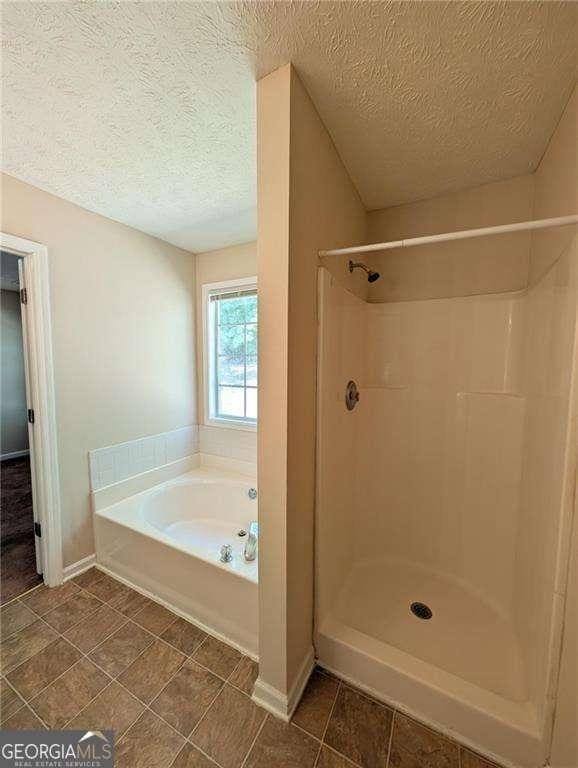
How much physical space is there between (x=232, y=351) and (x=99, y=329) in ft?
3.37

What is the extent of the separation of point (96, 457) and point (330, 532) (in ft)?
5.29

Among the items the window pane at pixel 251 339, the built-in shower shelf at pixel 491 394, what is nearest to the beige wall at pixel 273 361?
the built-in shower shelf at pixel 491 394

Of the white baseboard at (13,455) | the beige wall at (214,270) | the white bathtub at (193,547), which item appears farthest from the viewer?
the white baseboard at (13,455)

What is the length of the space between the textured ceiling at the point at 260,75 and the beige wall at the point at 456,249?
0.12 m

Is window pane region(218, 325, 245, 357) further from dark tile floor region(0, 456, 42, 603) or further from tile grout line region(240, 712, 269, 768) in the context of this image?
tile grout line region(240, 712, 269, 768)

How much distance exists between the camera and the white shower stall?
1.01m

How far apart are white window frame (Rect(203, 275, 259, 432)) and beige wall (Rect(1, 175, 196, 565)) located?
0.71 ft

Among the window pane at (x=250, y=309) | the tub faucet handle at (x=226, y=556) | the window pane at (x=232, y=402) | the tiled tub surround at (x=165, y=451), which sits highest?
the window pane at (x=250, y=309)

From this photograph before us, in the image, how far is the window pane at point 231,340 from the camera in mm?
2546

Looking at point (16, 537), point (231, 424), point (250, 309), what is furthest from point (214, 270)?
point (16, 537)

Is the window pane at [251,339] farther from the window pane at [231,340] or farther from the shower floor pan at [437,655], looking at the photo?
the shower floor pan at [437,655]

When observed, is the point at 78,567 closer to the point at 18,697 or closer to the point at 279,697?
the point at 18,697

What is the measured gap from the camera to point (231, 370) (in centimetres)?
264

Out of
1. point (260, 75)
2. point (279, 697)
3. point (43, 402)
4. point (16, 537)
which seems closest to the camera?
point (260, 75)
